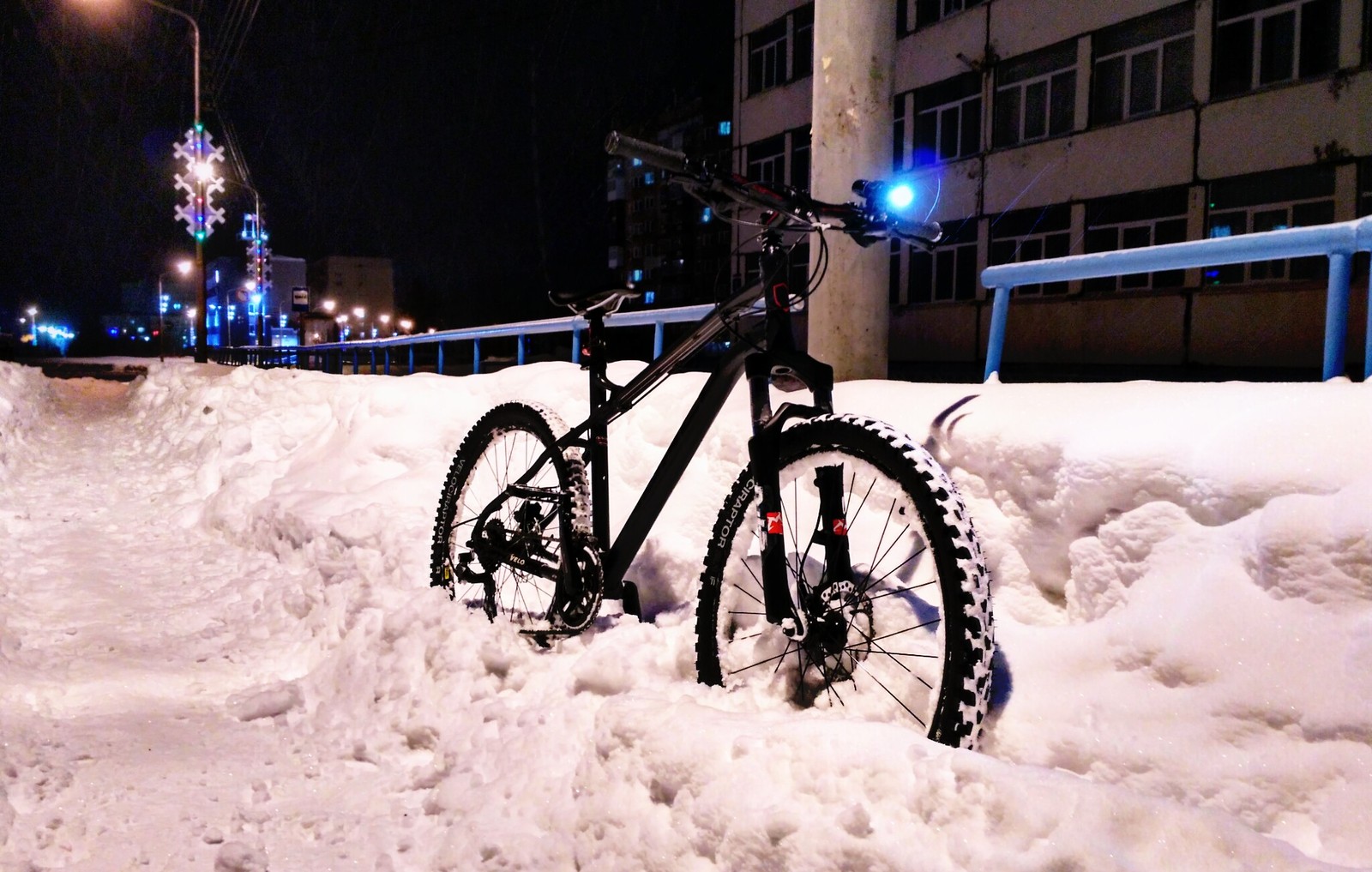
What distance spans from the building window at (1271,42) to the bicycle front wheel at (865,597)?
18977 millimetres

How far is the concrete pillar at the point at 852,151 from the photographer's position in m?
4.82

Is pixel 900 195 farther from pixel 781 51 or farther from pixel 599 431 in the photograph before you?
pixel 781 51

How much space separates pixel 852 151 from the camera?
15.9 feet

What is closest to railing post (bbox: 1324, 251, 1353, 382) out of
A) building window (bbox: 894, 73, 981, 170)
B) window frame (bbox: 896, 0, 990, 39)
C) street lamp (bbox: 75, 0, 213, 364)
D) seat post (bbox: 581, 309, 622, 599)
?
seat post (bbox: 581, 309, 622, 599)

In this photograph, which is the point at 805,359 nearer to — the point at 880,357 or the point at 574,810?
the point at 574,810

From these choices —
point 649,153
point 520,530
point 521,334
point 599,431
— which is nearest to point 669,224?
point 521,334

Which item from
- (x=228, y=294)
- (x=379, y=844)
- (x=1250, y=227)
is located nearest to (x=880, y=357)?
(x=379, y=844)

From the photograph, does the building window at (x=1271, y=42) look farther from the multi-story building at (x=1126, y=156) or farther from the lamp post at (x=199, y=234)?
the lamp post at (x=199, y=234)

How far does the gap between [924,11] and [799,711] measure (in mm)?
26160

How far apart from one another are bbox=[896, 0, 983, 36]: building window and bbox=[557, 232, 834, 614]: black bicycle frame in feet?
→ 78.0

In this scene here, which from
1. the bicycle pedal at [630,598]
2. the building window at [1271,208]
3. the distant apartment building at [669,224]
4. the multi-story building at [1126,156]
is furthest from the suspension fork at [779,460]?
the distant apartment building at [669,224]

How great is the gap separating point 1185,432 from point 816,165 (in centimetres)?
289

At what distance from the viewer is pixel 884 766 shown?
1932 millimetres

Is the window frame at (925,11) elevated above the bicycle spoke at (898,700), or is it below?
above
